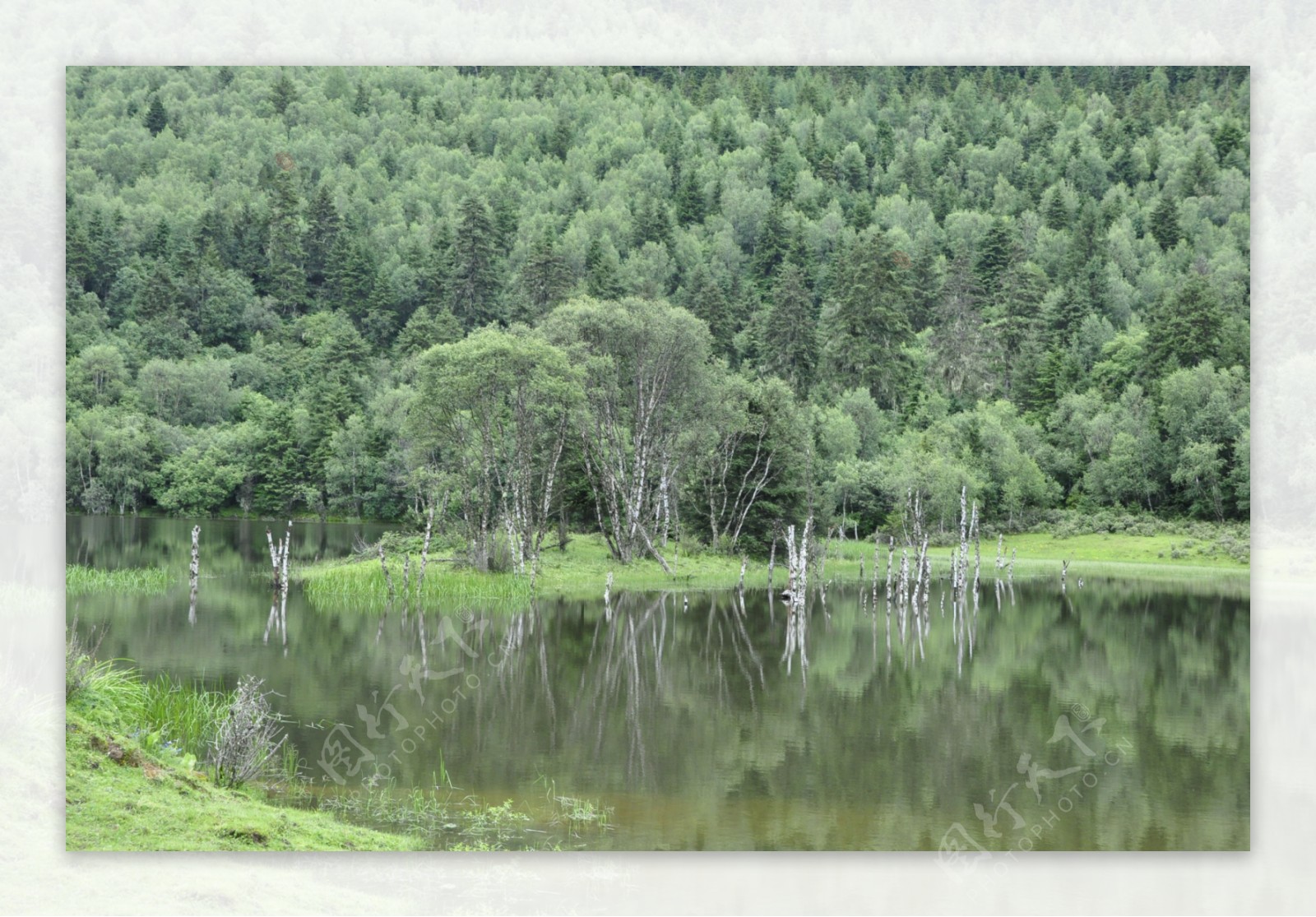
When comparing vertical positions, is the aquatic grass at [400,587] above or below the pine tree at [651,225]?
below

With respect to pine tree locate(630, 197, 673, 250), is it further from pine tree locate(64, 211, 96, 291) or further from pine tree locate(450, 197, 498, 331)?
pine tree locate(64, 211, 96, 291)

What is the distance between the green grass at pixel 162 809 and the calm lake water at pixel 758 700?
0.65 meters

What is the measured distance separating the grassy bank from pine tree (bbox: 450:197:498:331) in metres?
2.21

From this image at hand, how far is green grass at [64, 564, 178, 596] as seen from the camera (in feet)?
29.7

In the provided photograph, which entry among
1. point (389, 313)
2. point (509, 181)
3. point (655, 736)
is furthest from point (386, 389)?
point (655, 736)

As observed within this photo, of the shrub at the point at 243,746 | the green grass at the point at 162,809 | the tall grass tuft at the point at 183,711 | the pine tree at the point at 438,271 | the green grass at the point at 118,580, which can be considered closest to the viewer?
the green grass at the point at 162,809

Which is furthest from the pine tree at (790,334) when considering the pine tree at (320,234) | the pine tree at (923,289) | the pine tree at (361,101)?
the pine tree at (320,234)

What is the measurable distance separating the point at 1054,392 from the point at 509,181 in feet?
16.7

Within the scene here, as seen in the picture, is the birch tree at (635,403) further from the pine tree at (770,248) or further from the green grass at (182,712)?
the green grass at (182,712)

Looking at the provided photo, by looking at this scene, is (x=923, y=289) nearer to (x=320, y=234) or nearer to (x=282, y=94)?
(x=320, y=234)

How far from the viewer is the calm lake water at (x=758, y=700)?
8.09 meters

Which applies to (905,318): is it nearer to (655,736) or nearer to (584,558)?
(584,558)

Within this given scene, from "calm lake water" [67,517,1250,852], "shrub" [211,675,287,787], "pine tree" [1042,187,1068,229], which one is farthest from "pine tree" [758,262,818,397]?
"shrub" [211,675,287,787]

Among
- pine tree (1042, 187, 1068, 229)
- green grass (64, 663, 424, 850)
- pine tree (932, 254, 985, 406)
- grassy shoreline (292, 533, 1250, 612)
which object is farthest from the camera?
pine tree (932, 254, 985, 406)
